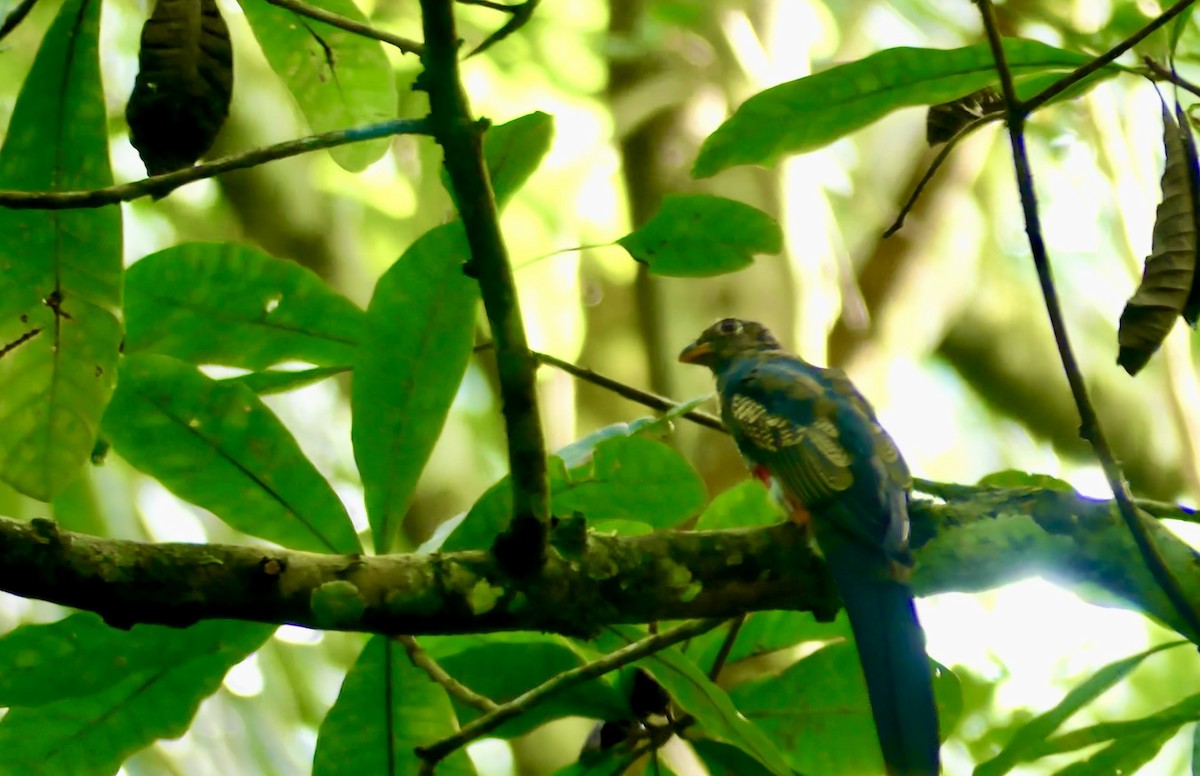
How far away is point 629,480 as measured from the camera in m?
2.01

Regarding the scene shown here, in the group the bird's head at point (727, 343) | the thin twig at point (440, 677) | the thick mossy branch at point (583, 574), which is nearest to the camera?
the thick mossy branch at point (583, 574)

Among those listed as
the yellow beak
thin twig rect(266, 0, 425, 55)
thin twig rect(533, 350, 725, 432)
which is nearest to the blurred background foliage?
the yellow beak

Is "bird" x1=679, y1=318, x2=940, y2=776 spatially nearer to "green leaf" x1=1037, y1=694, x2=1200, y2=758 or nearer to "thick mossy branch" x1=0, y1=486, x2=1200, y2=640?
"thick mossy branch" x1=0, y1=486, x2=1200, y2=640

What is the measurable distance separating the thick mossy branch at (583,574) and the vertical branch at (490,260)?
4.9 inches

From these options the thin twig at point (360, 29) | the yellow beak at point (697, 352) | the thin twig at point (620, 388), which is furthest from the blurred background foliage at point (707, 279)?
the thin twig at point (360, 29)

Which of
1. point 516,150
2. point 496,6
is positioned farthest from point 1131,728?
point 496,6

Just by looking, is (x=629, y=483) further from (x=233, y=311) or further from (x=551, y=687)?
(x=233, y=311)

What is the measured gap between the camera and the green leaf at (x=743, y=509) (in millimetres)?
2225

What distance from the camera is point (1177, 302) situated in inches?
61.0

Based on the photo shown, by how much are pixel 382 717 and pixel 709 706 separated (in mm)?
484

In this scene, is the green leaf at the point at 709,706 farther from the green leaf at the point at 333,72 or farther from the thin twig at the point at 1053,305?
the green leaf at the point at 333,72

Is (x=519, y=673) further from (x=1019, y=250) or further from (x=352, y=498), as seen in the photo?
(x=1019, y=250)

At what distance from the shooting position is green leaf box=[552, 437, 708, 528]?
2002mm

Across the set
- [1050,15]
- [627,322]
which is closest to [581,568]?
[627,322]
